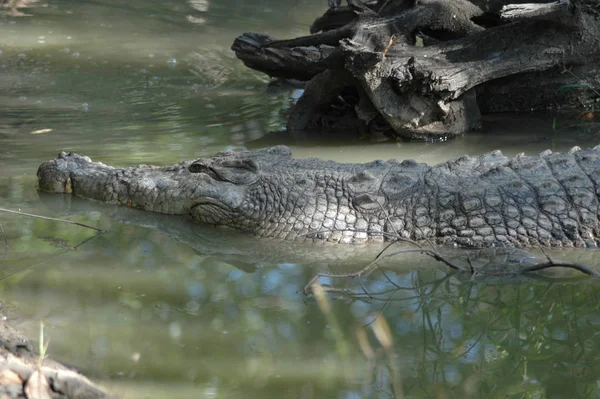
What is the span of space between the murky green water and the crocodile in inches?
6.0

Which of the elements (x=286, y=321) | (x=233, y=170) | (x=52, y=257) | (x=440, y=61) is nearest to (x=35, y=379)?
(x=286, y=321)

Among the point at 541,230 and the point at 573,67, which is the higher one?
the point at 573,67

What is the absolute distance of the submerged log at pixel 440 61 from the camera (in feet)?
23.0

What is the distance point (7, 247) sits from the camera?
15.9ft

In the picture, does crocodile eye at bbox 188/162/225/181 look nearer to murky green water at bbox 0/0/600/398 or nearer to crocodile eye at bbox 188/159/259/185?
crocodile eye at bbox 188/159/259/185

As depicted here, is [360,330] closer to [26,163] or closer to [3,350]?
[3,350]

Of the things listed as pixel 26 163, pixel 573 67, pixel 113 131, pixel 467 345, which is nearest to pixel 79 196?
pixel 26 163

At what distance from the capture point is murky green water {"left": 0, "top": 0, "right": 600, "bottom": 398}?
131 inches

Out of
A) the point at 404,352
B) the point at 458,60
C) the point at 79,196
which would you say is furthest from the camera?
the point at 458,60

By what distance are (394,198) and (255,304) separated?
4.65 ft

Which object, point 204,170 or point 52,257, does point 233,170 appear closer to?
point 204,170

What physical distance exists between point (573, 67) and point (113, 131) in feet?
14.1

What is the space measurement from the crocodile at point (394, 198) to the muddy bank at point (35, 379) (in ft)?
7.71

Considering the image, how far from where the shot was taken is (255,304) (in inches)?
161
